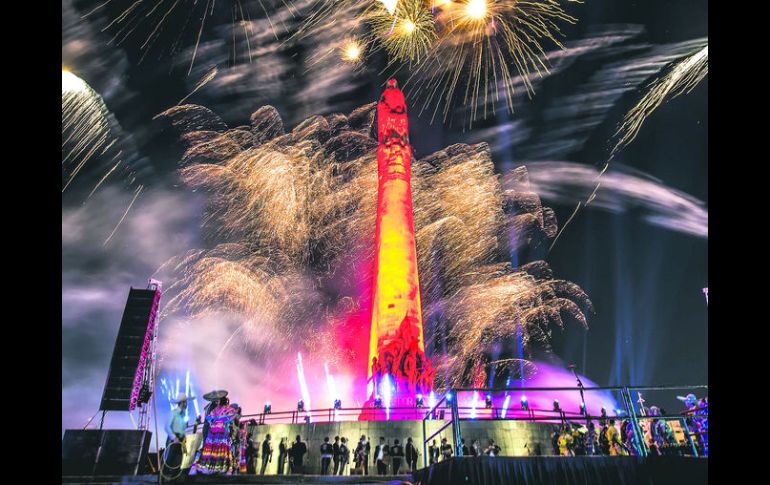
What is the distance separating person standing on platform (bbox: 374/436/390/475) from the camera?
16.3 meters

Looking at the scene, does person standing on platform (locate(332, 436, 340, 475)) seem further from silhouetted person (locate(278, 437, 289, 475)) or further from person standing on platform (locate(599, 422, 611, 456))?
person standing on platform (locate(599, 422, 611, 456))

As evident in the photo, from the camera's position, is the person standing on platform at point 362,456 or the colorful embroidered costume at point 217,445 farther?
the person standing on platform at point 362,456

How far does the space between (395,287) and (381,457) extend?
14.1 metres

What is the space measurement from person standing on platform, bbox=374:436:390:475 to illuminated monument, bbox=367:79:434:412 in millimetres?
8533

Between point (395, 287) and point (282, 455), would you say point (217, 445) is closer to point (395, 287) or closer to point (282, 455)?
point (282, 455)

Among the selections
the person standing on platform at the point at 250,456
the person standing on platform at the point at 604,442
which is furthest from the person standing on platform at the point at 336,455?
the person standing on platform at the point at 604,442

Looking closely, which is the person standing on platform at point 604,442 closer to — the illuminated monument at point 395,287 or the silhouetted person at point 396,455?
the silhouetted person at point 396,455

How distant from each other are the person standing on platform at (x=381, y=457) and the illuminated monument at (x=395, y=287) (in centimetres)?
853

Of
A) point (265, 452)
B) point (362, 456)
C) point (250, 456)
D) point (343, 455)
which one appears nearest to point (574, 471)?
point (362, 456)

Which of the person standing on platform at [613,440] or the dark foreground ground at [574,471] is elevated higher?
the person standing on platform at [613,440]

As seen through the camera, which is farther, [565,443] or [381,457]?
[381,457]

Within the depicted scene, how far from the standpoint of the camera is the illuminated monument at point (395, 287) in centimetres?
2714

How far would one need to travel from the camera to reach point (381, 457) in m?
16.6
